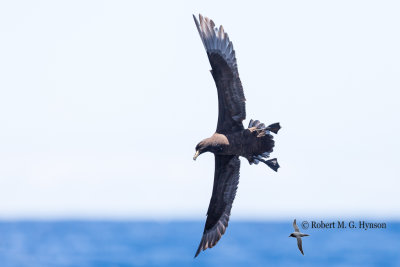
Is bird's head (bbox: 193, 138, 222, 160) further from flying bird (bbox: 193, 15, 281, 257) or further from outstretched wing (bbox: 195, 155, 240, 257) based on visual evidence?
outstretched wing (bbox: 195, 155, 240, 257)

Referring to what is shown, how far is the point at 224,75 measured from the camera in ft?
52.5

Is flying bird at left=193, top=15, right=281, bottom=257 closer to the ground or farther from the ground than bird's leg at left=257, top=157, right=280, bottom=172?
farther from the ground

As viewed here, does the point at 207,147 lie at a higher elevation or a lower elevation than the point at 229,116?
lower

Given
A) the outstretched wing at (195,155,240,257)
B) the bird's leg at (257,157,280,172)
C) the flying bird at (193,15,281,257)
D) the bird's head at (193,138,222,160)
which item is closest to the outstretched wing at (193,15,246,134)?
the flying bird at (193,15,281,257)

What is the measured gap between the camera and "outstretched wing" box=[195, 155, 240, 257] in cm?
1706

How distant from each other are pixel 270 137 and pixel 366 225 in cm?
296

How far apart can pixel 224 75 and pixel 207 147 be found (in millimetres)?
1329

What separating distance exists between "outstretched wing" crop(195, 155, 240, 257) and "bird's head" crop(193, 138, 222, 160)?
40.8 inches

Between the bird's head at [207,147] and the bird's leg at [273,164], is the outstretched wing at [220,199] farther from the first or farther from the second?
the bird's head at [207,147]

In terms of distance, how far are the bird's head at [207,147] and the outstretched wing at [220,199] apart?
1.04m

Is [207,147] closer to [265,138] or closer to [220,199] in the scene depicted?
[265,138]

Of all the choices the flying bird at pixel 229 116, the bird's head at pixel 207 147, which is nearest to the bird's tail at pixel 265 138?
the flying bird at pixel 229 116

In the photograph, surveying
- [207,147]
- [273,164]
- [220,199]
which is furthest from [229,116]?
[220,199]

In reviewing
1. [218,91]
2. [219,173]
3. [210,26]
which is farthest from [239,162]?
[210,26]
